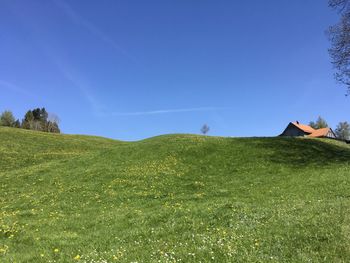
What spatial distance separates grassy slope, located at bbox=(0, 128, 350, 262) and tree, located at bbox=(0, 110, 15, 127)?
91.0 metres

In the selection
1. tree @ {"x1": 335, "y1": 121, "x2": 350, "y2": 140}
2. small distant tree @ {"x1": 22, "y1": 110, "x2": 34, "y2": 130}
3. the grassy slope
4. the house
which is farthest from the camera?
tree @ {"x1": 335, "y1": 121, "x2": 350, "y2": 140}

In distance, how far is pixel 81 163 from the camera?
3625 centimetres

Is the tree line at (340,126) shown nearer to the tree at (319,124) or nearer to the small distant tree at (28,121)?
the tree at (319,124)

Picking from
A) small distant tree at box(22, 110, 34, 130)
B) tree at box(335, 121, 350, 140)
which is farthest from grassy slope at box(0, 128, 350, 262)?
tree at box(335, 121, 350, 140)

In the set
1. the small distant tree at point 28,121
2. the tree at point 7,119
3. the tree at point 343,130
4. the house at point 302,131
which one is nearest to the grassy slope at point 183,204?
the small distant tree at point 28,121

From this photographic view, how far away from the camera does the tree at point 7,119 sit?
425ft

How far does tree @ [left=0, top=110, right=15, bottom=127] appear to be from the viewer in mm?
129425

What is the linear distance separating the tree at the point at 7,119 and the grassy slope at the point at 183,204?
91.0 meters

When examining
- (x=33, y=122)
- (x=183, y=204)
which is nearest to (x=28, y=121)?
(x=33, y=122)

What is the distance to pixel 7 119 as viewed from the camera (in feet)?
431

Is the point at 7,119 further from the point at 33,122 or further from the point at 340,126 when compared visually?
the point at 340,126

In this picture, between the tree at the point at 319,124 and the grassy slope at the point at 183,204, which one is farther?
the tree at the point at 319,124

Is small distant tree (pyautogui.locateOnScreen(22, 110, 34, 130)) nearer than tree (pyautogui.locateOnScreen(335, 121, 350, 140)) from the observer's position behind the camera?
Yes

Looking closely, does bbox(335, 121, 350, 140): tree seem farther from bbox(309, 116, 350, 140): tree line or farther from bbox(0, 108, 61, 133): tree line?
bbox(0, 108, 61, 133): tree line
